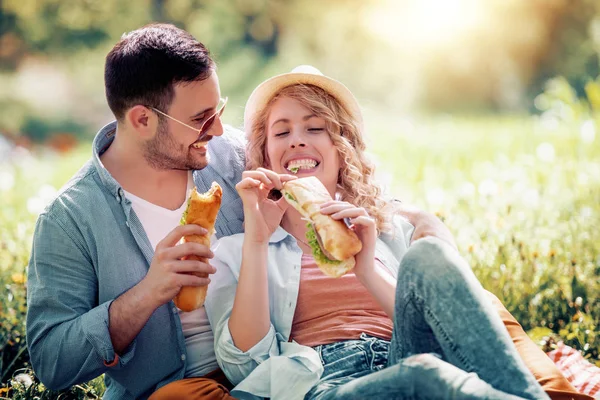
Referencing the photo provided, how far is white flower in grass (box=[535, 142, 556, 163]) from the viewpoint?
720 centimetres

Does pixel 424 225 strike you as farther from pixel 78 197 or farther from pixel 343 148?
pixel 78 197

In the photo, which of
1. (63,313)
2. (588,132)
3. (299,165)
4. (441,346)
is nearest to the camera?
(441,346)

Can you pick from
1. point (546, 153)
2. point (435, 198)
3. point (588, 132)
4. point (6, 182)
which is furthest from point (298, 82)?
point (6, 182)

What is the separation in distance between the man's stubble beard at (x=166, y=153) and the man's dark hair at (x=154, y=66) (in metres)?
0.12

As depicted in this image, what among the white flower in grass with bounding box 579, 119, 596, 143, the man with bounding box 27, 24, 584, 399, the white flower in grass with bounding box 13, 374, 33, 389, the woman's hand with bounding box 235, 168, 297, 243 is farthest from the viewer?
the white flower in grass with bounding box 579, 119, 596, 143

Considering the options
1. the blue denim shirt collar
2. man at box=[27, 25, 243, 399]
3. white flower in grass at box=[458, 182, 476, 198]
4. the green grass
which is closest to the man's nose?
man at box=[27, 25, 243, 399]

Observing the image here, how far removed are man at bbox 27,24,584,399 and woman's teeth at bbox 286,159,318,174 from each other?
0.36 meters

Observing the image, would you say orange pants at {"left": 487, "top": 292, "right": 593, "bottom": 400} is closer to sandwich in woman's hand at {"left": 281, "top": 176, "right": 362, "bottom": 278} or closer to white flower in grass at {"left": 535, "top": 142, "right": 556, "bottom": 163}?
sandwich in woman's hand at {"left": 281, "top": 176, "right": 362, "bottom": 278}

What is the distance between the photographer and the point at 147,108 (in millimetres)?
3621

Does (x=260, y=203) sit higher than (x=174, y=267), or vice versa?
(x=260, y=203)

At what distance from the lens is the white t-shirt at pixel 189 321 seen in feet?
11.2

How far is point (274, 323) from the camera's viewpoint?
333 centimetres

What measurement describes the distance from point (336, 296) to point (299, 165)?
1.99 ft

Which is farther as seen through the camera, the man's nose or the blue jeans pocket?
the man's nose
